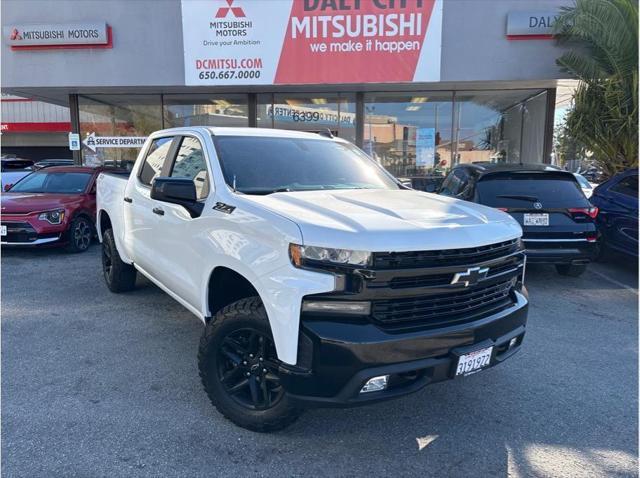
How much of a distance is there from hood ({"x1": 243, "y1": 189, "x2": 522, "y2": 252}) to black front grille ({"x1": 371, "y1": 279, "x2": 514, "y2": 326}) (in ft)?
1.00

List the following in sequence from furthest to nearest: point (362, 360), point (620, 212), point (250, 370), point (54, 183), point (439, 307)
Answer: point (54, 183) < point (620, 212) < point (250, 370) < point (439, 307) < point (362, 360)

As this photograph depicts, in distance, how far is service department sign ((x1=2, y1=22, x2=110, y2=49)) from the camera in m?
11.6

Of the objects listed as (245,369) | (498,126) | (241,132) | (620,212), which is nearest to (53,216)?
(241,132)

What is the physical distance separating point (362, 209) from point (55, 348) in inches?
127

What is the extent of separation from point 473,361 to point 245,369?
139cm

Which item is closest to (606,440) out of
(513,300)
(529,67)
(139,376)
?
(513,300)

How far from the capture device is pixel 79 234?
8797 mm

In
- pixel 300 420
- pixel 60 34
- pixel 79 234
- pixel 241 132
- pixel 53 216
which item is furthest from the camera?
pixel 60 34

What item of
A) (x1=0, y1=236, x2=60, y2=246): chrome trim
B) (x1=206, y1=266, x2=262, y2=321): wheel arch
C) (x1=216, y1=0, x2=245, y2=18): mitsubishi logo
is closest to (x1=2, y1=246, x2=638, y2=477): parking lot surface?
(x1=206, y1=266, x2=262, y2=321): wheel arch

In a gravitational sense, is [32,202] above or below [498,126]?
below

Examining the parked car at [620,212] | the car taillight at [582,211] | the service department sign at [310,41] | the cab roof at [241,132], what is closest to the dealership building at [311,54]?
the service department sign at [310,41]

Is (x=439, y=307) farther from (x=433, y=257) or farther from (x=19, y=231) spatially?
(x=19, y=231)

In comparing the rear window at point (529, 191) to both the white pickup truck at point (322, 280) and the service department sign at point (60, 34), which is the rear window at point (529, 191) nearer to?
the white pickup truck at point (322, 280)

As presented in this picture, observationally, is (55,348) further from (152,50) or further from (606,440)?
(152,50)
